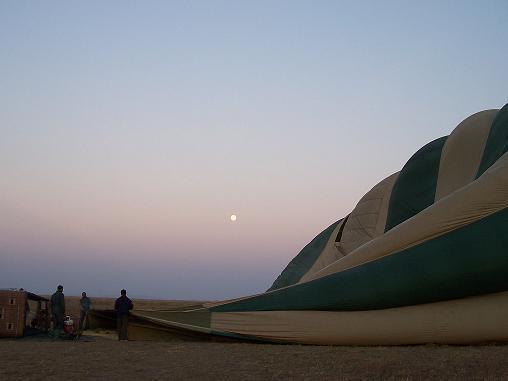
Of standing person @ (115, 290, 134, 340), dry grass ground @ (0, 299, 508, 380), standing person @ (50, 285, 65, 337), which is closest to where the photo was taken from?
dry grass ground @ (0, 299, 508, 380)

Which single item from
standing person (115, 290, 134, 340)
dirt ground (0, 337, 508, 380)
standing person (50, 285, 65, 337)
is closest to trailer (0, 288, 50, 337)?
standing person (50, 285, 65, 337)

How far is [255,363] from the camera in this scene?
6.77m

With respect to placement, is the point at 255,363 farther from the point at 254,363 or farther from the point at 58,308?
the point at 58,308

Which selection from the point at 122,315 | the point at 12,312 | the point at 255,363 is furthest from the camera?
the point at 12,312

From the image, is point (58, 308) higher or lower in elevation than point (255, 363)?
higher

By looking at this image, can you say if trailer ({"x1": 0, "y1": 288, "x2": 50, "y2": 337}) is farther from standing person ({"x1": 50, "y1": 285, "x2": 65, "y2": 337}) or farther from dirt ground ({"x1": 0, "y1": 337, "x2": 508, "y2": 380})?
dirt ground ({"x1": 0, "y1": 337, "x2": 508, "y2": 380})

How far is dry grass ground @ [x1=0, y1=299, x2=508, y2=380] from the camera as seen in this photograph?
19.4ft

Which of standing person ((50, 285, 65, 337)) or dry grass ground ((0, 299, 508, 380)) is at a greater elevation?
standing person ((50, 285, 65, 337))

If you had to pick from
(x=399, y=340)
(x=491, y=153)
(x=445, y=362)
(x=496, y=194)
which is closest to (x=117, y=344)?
(x=399, y=340)

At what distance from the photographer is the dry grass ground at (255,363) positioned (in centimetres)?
592

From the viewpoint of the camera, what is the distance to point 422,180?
1155 centimetres

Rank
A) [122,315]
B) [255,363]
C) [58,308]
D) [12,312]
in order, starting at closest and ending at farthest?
[255,363] → [122,315] → [12,312] → [58,308]

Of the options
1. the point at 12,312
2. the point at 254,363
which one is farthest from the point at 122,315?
the point at 254,363

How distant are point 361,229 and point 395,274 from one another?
18.2 feet
